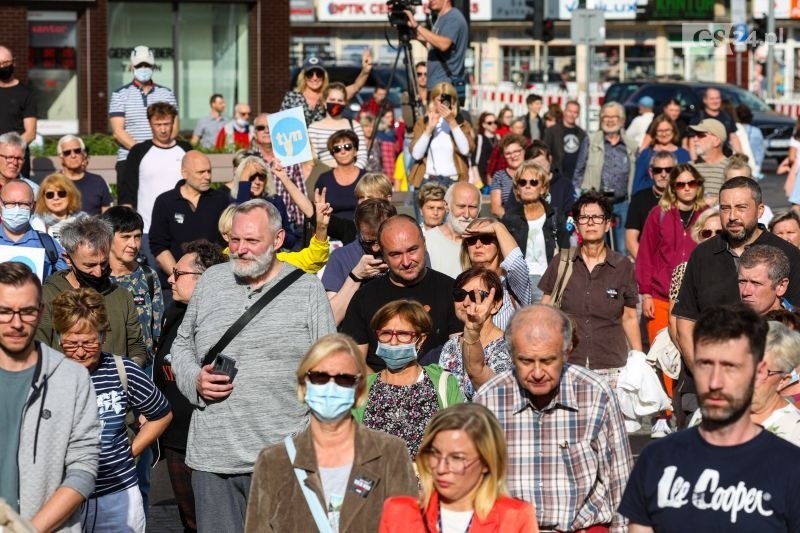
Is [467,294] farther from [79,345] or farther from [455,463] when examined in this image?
[455,463]

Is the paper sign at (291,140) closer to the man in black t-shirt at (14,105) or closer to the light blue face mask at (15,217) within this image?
the man in black t-shirt at (14,105)

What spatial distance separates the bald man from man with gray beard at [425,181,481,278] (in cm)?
232

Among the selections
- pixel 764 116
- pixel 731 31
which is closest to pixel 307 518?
pixel 731 31

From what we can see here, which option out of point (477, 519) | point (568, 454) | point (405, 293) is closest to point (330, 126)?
point (405, 293)

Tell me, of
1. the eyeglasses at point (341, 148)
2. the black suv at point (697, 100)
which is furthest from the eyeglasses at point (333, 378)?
the black suv at point (697, 100)

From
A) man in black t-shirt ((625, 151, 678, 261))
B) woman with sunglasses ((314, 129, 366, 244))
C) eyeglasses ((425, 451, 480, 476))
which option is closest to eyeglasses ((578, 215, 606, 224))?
woman with sunglasses ((314, 129, 366, 244))

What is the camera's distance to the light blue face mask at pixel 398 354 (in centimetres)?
715

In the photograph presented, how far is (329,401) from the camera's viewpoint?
6.10 meters

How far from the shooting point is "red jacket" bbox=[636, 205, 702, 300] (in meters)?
12.1

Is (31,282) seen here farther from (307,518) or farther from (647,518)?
(647,518)

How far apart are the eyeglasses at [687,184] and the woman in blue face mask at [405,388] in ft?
18.1

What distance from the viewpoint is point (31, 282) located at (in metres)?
6.14

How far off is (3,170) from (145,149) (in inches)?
66.8

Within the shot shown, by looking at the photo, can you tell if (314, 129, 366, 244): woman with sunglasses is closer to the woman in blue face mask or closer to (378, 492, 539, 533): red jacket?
the woman in blue face mask
